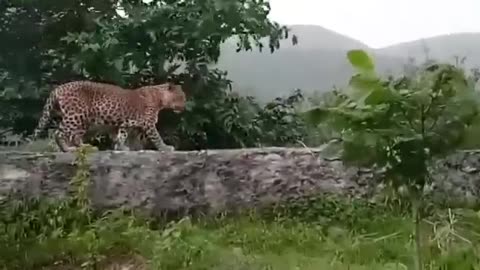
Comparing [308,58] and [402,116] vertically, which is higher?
[308,58]

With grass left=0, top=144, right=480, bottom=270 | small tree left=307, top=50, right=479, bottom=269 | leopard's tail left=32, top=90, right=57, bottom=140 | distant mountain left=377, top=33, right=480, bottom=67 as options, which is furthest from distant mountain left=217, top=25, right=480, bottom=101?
small tree left=307, top=50, right=479, bottom=269

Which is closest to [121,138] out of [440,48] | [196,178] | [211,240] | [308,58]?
[196,178]

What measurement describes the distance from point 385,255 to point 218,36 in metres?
2.05

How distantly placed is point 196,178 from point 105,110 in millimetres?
828

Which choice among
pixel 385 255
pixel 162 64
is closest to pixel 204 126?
pixel 162 64

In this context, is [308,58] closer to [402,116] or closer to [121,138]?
[121,138]

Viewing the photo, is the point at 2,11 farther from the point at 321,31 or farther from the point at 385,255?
the point at 385,255

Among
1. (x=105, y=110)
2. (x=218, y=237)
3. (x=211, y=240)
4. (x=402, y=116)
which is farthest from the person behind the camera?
(x=105, y=110)

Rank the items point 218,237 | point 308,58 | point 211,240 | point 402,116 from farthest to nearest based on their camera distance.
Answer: point 308,58, point 218,237, point 211,240, point 402,116

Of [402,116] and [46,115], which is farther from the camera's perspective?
[46,115]

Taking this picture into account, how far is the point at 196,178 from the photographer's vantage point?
451cm

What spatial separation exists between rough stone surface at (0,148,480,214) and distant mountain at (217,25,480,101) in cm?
66

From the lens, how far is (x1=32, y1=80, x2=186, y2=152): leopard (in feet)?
16.1

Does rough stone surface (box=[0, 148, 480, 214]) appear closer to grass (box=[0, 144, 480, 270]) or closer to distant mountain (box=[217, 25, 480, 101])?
grass (box=[0, 144, 480, 270])
